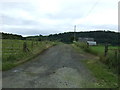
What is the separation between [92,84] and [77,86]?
0.86 meters

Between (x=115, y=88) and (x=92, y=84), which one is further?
(x=92, y=84)

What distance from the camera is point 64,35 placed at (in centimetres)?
13638

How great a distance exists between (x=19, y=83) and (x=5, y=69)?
14.9 feet

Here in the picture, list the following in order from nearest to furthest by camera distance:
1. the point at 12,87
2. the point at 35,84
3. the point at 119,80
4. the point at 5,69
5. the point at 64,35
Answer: the point at 12,87
the point at 35,84
the point at 119,80
the point at 5,69
the point at 64,35

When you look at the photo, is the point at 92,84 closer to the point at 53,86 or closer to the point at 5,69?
the point at 53,86

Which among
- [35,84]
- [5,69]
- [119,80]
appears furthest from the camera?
[5,69]

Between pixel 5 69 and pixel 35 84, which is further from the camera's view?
pixel 5 69

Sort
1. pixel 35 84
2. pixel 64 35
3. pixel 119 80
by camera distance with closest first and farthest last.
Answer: pixel 35 84, pixel 119 80, pixel 64 35

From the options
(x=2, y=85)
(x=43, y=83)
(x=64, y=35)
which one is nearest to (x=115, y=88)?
(x=43, y=83)

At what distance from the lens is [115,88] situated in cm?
824

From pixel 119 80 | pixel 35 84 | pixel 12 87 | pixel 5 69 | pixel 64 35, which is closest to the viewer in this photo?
pixel 12 87

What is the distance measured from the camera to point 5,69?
12.9 metres

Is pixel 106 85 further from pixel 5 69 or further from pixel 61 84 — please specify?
pixel 5 69

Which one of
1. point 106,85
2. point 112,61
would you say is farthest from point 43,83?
point 112,61
